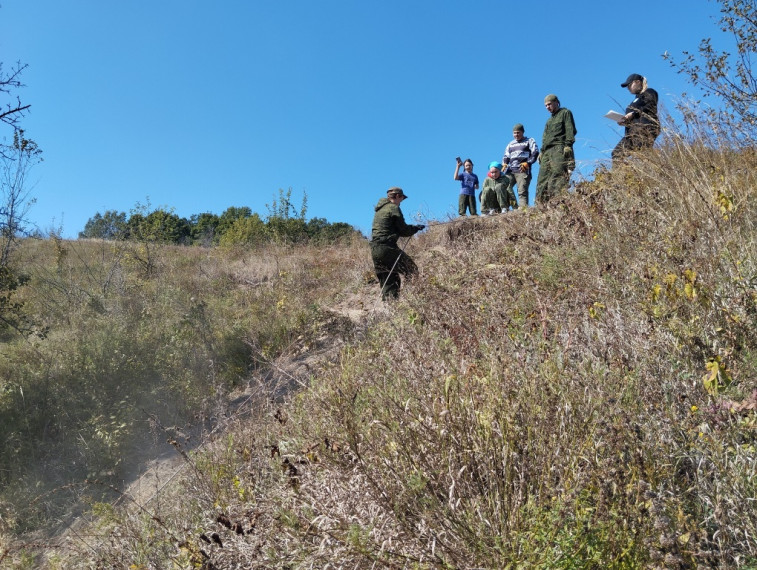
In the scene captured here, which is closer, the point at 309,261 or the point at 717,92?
the point at 717,92

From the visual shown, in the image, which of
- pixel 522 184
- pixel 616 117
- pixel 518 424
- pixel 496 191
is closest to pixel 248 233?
pixel 496 191

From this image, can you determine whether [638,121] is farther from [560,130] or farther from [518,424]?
[518,424]

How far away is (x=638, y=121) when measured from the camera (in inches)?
230

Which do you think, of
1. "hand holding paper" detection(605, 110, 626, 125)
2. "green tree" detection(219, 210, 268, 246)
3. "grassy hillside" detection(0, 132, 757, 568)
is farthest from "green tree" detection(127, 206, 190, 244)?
"hand holding paper" detection(605, 110, 626, 125)

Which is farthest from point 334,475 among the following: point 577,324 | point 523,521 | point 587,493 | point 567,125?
point 567,125

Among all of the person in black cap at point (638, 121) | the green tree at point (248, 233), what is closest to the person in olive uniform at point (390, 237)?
the person in black cap at point (638, 121)

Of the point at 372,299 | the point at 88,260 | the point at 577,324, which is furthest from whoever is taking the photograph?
the point at 88,260

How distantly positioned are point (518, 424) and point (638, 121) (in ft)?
17.4

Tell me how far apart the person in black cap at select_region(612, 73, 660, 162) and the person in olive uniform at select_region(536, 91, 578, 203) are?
804 mm

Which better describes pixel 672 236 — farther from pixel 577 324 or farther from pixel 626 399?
pixel 626 399

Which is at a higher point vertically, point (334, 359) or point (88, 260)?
point (88, 260)

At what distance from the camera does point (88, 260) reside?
12.3 m

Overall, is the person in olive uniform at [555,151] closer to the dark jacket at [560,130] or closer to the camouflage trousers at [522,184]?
the dark jacket at [560,130]

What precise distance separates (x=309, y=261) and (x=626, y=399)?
29.9 feet
